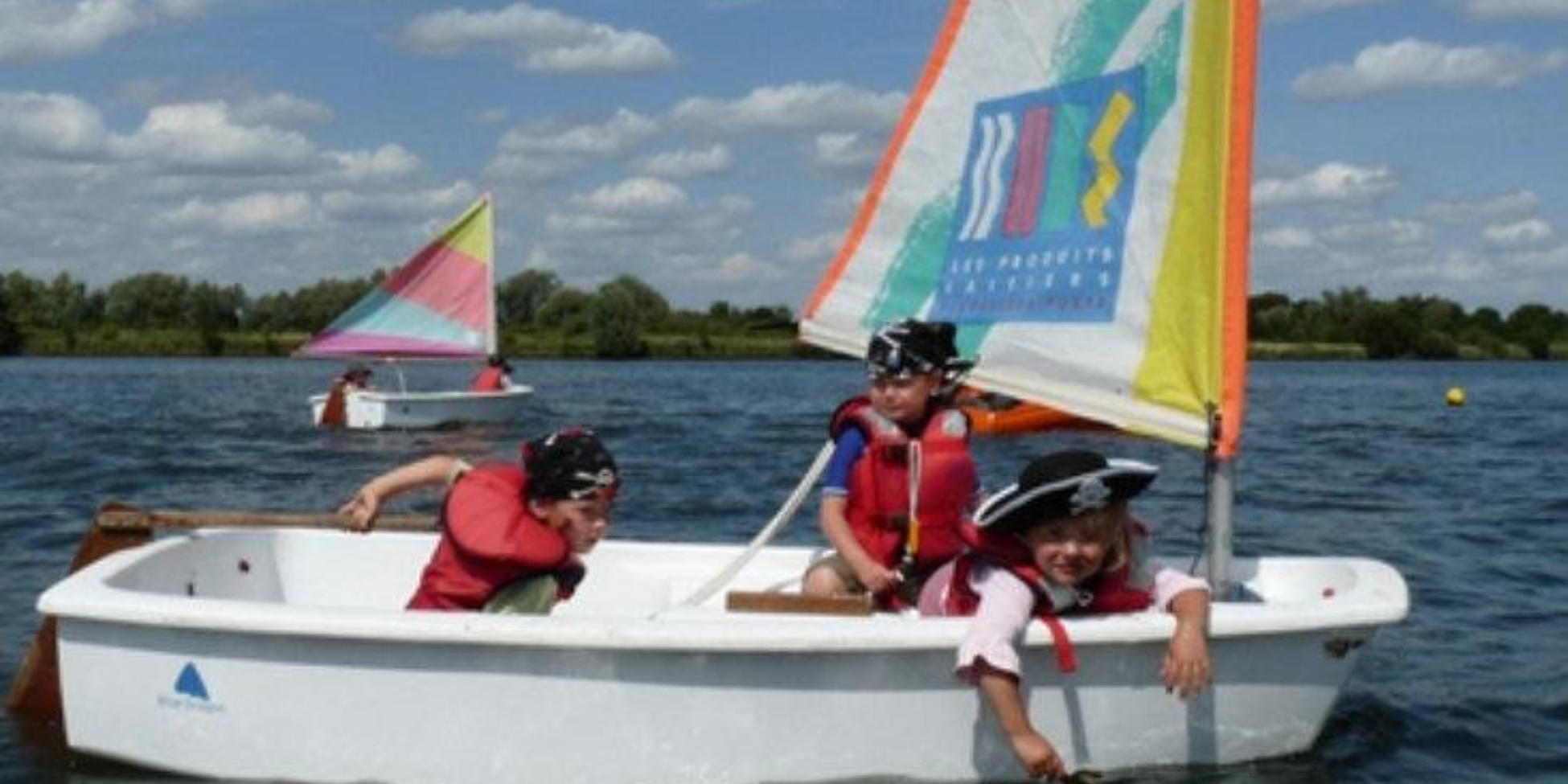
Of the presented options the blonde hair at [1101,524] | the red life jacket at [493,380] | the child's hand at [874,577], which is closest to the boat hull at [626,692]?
the blonde hair at [1101,524]

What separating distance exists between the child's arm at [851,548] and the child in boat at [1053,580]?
28.7 inches

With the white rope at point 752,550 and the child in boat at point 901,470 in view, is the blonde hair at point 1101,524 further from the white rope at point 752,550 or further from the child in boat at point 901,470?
the white rope at point 752,550

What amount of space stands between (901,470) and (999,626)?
128cm

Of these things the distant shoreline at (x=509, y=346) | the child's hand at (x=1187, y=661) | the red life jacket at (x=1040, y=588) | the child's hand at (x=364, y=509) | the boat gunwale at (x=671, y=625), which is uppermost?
the child's hand at (x=364, y=509)

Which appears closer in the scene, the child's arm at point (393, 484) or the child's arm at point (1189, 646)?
the child's arm at point (1189, 646)

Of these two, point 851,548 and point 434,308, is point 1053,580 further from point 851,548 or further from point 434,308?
point 434,308

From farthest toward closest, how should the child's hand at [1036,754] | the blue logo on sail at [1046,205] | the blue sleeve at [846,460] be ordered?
the blue sleeve at [846,460]
the blue logo on sail at [1046,205]
the child's hand at [1036,754]

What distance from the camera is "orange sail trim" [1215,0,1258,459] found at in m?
6.27

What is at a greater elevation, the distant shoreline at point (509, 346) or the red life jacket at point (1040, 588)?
the red life jacket at point (1040, 588)

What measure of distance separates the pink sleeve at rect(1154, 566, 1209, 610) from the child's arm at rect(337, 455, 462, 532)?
8.54ft

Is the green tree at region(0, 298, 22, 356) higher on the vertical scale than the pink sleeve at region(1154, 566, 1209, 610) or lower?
lower

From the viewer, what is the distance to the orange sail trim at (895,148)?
7312 mm

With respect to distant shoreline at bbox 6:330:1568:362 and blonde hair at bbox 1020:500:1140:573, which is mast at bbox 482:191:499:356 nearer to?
blonde hair at bbox 1020:500:1140:573

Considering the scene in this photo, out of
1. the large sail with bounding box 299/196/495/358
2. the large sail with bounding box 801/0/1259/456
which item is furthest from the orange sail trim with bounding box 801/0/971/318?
the large sail with bounding box 299/196/495/358
